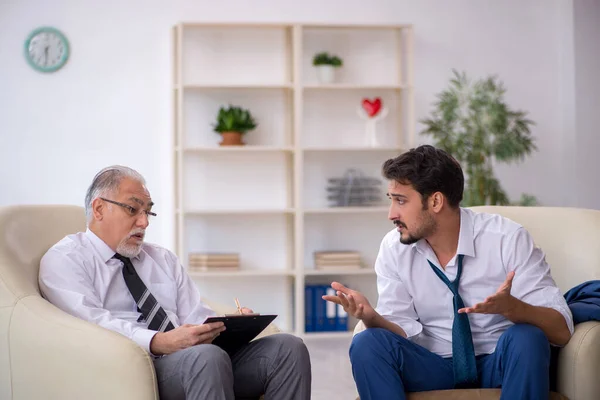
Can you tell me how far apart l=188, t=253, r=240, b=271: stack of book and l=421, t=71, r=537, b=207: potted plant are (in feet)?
4.98

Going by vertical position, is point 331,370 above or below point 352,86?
below

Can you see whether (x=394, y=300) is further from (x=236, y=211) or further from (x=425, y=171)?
(x=236, y=211)

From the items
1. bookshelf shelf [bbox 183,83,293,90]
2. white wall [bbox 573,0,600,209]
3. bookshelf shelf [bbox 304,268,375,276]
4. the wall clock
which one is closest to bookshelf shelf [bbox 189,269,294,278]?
bookshelf shelf [bbox 304,268,375,276]

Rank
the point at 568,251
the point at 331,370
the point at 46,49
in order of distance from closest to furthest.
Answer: the point at 568,251 < the point at 331,370 < the point at 46,49

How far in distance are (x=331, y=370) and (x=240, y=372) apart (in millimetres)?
2133

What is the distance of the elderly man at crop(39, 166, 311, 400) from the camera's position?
92.1 inches

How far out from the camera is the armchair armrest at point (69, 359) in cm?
221

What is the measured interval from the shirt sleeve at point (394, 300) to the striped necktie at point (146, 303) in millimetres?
690

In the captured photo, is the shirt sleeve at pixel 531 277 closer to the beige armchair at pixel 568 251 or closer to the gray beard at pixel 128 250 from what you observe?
the beige armchair at pixel 568 251

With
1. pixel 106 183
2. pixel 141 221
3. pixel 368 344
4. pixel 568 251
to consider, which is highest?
pixel 106 183

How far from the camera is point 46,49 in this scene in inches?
218

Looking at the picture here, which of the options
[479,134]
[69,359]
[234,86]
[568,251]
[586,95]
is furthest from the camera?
[586,95]

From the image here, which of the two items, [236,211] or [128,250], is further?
[236,211]

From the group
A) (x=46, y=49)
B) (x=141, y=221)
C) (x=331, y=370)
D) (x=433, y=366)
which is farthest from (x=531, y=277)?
(x=46, y=49)
